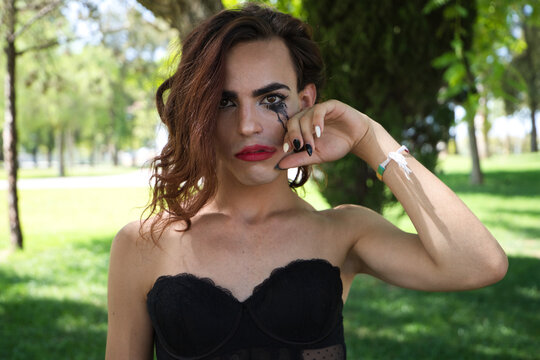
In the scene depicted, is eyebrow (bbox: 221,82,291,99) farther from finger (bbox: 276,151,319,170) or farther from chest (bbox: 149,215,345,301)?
chest (bbox: 149,215,345,301)

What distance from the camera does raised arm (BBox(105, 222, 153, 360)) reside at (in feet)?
6.30

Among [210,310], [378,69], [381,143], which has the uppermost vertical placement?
[378,69]

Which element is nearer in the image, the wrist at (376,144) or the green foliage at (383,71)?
the wrist at (376,144)

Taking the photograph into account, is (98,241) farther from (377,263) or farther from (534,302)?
(377,263)

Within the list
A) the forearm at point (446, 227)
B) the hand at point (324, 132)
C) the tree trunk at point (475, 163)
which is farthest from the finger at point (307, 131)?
the tree trunk at point (475, 163)

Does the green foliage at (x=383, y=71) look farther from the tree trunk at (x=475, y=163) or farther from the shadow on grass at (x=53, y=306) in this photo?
the tree trunk at (x=475, y=163)

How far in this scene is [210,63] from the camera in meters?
1.81

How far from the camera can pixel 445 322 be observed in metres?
5.91

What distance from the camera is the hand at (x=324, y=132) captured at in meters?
1.88

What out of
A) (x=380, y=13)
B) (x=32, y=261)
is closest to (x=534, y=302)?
(x=380, y=13)

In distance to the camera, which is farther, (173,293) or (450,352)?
(450,352)

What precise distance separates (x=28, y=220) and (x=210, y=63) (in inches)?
549

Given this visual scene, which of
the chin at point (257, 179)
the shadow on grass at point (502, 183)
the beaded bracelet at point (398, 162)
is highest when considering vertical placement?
the beaded bracelet at point (398, 162)

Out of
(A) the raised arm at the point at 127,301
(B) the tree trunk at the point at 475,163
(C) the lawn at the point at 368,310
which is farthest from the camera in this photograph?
(B) the tree trunk at the point at 475,163
